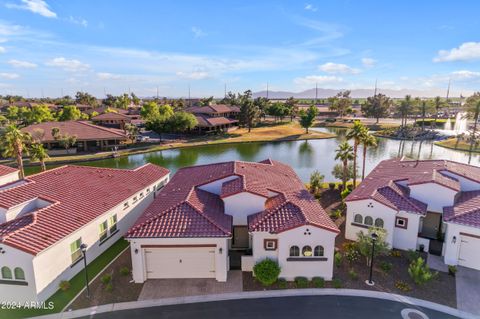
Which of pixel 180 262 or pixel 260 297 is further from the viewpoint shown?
pixel 180 262

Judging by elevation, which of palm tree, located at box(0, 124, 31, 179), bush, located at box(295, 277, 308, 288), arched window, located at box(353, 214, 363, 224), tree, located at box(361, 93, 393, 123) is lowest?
bush, located at box(295, 277, 308, 288)

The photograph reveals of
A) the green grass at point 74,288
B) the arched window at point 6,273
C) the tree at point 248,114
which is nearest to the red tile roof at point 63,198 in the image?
the arched window at point 6,273

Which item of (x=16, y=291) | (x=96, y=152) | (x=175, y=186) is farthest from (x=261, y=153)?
(x=16, y=291)

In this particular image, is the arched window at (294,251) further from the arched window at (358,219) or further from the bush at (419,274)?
the arched window at (358,219)

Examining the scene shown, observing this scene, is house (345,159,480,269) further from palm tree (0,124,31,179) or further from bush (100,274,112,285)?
palm tree (0,124,31,179)

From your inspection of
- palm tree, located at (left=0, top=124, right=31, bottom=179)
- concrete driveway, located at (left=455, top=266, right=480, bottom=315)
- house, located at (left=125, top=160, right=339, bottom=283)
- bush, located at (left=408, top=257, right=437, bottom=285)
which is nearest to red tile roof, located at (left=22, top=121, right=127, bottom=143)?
palm tree, located at (left=0, top=124, right=31, bottom=179)

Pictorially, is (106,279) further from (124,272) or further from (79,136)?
(79,136)

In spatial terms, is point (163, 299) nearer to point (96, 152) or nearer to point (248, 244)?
point (248, 244)

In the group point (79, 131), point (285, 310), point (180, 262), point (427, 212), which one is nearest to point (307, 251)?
point (285, 310)
